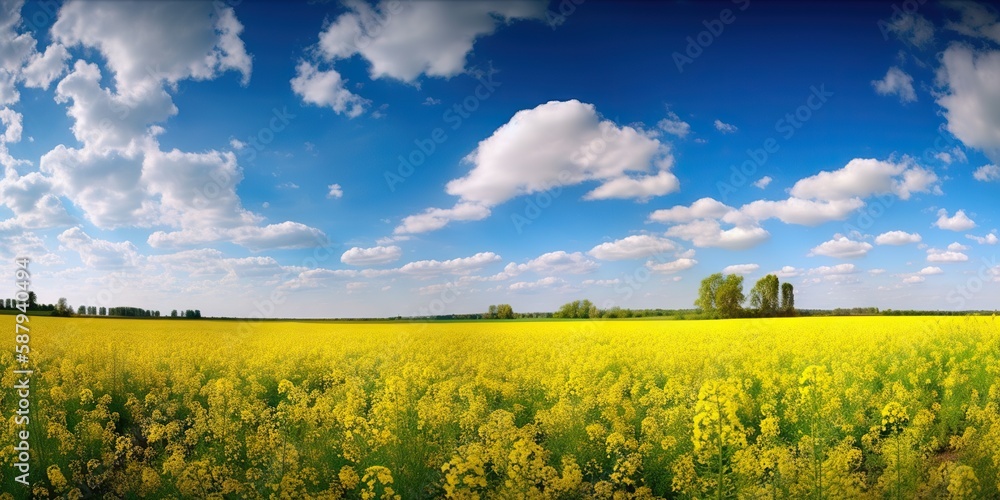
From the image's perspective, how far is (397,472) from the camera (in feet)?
25.9

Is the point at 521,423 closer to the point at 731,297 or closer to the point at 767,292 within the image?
the point at 731,297

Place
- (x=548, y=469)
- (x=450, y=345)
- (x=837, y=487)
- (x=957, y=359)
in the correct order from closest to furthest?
(x=548, y=469) < (x=837, y=487) < (x=957, y=359) < (x=450, y=345)

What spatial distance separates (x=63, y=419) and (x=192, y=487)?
544 cm

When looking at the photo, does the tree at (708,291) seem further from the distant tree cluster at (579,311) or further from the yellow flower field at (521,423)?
the yellow flower field at (521,423)

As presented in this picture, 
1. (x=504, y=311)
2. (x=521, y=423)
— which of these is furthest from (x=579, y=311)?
(x=521, y=423)

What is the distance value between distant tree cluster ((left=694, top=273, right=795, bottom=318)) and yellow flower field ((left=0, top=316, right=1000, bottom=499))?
43370 millimetres

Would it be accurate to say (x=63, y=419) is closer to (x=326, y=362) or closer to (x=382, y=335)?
(x=326, y=362)

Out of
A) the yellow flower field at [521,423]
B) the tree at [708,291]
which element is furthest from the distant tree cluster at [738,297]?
the yellow flower field at [521,423]

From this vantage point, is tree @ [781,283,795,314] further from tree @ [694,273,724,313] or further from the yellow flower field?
the yellow flower field

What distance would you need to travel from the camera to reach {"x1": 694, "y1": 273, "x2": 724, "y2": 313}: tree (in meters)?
63.9

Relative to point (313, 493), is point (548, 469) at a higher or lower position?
higher

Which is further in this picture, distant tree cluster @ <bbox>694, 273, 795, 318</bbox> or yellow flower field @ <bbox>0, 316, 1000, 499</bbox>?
distant tree cluster @ <bbox>694, 273, 795, 318</bbox>

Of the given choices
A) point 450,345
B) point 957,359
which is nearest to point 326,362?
point 450,345

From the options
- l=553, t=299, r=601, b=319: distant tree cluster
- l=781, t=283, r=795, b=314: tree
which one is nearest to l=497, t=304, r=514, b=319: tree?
l=553, t=299, r=601, b=319: distant tree cluster
